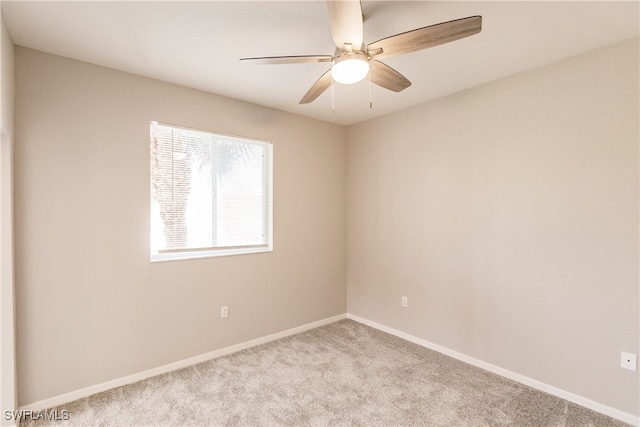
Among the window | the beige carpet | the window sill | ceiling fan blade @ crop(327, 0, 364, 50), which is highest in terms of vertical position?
ceiling fan blade @ crop(327, 0, 364, 50)

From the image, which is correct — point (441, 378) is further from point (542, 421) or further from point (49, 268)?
point (49, 268)

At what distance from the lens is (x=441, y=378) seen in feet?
8.78

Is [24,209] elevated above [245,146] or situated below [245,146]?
below

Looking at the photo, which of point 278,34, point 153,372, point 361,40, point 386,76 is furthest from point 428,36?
point 153,372

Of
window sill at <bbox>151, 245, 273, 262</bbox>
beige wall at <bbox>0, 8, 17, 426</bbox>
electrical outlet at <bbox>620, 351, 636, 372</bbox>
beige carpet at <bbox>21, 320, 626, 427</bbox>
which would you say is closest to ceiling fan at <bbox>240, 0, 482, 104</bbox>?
beige wall at <bbox>0, 8, 17, 426</bbox>

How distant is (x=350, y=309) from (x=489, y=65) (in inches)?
121

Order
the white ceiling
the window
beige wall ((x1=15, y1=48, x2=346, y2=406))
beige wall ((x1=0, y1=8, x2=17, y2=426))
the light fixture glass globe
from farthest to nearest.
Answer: the window, beige wall ((x1=15, y1=48, x2=346, y2=406)), beige wall ((x1=0, y1=8, x2=17, y2=426)), the white ceiling, the light fixture glass globe

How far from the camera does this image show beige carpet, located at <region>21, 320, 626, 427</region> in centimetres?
215

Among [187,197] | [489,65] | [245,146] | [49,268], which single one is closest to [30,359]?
[49,268]

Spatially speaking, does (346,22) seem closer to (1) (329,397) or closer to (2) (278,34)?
(2) (278,34)

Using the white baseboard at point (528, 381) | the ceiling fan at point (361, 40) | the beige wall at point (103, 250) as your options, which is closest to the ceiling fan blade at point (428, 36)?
the ceiling fan at point (361, 40)

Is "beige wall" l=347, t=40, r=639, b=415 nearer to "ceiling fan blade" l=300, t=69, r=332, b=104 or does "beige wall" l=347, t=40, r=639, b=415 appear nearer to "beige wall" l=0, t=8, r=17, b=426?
"ceiling fan blade" l=300, t=69, r=332, b=104

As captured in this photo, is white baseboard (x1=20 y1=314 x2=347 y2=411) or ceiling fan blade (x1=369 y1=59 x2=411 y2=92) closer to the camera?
ceiling fan blade (x1=369 y1=59 x2=411 y2=92)

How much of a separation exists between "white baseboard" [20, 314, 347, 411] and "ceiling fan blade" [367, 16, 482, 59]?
2868mm
